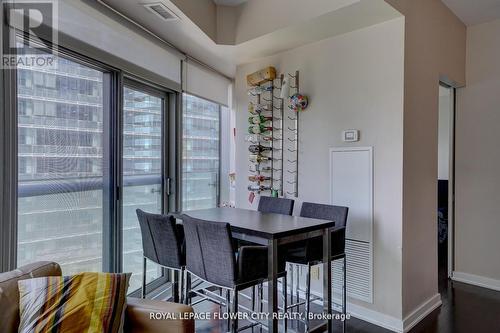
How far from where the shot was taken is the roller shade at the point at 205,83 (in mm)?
3781

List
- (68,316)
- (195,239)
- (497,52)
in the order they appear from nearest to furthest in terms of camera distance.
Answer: (68,316), (195,239), (497,52)

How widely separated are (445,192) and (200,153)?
153 inches

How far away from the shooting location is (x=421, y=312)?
3.01 metres

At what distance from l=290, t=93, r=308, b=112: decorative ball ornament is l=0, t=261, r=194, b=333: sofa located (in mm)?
2321

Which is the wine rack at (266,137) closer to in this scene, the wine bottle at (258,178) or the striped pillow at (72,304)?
the wine bottle at (258,178)

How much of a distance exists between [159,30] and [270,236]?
218 cm

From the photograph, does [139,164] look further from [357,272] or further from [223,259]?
[357,272]

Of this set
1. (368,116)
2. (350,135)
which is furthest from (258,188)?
(368,116)

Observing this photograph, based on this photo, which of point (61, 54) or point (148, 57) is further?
point (148, 57)

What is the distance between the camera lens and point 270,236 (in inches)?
79.0

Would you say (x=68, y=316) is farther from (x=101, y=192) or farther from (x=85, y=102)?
(x=85, y=102)

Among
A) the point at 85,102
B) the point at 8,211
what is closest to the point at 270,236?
the point at 8,211

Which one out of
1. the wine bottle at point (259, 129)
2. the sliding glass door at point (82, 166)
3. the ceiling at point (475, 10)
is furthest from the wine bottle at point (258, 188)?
the ceiling at point (475, 10)

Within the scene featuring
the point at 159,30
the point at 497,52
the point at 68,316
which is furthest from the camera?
the point at 497,52
